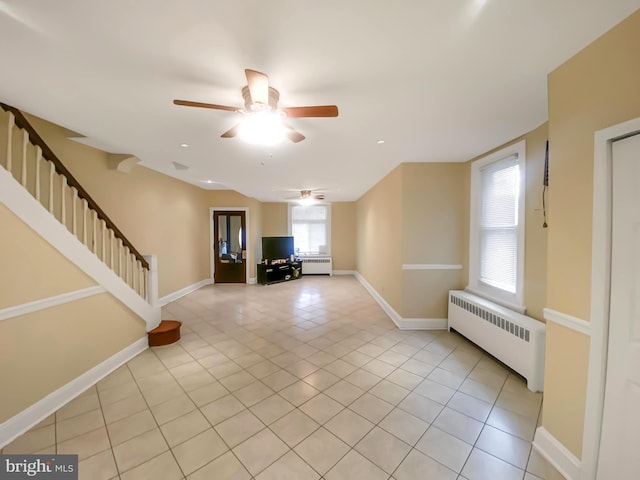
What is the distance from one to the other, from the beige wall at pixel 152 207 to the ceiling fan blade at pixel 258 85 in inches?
111

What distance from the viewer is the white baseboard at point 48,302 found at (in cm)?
176

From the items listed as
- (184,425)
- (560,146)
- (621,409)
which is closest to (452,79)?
(560,146)

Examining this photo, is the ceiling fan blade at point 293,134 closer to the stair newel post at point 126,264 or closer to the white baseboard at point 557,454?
the stair newel post at point 126,264

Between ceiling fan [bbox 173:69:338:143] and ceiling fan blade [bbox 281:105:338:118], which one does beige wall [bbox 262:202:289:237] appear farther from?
ceiling fan blade [bbox 281:105:338:118]

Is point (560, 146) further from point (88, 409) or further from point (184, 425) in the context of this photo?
point (88, 409)

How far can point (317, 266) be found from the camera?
786 cm

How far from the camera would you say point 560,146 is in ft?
4.95

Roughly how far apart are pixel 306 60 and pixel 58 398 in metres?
3.37

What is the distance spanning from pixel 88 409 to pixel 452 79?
3897 mm

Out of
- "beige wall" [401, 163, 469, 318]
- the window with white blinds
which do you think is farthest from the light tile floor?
the window with white blinds

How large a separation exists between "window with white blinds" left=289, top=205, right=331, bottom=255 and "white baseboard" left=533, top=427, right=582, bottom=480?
258 inches

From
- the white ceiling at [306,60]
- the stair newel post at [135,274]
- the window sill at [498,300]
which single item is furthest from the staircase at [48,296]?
the window sill at [498,300]

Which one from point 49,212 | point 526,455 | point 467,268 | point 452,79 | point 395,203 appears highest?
point 452,79

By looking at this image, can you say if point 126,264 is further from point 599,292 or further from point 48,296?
point 599,292
